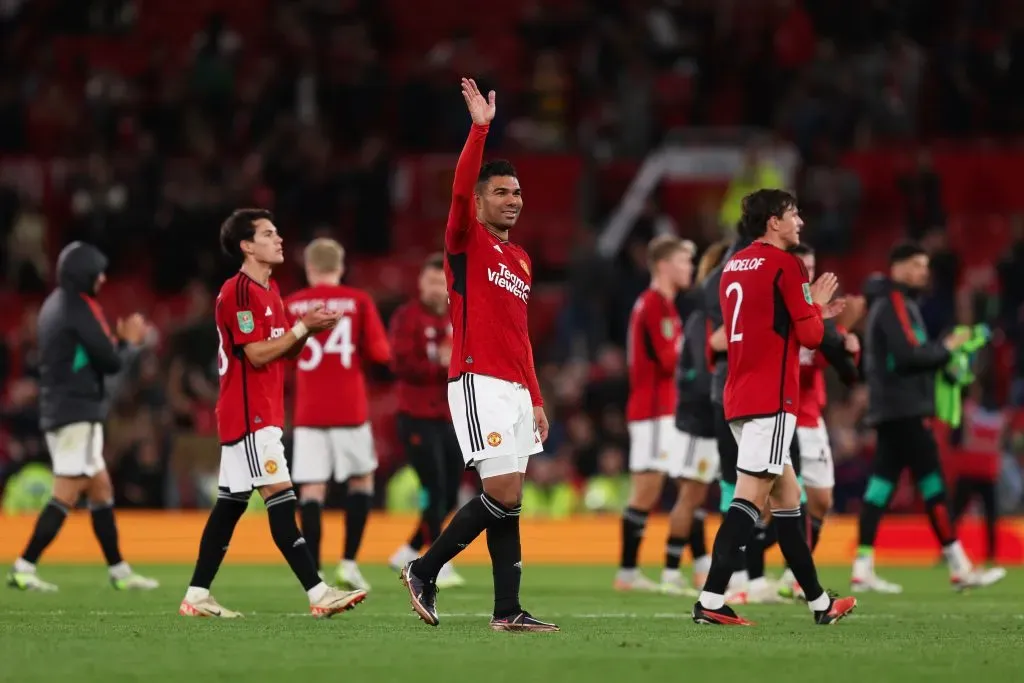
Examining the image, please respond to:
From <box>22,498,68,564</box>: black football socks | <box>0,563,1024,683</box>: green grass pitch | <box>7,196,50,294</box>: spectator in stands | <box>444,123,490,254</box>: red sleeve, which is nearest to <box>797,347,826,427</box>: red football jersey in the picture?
<box>0,563,1024,683</box>: green grass pitch

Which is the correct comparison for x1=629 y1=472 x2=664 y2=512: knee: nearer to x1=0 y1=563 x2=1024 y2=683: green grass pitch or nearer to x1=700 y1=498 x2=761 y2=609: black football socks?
x1=0 y1=563 x2=1024 y2=683: green grass pitch

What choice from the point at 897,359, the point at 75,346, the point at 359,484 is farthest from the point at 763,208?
the point at 75,346

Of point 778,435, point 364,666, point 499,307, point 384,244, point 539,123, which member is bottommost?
point 364,666

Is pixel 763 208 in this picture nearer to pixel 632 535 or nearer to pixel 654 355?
pixel 654 355

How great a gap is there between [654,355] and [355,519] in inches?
102

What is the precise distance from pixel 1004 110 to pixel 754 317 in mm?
15537

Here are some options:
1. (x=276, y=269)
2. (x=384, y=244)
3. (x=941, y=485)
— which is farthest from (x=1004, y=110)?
(x=941, y=485)

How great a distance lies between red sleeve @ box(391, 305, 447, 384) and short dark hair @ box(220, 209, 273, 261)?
3358mm

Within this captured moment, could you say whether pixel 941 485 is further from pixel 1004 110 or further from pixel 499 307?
pixel 1004 110

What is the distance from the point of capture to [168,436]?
2034cm

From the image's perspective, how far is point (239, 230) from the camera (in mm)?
9727

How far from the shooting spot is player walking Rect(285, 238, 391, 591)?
12.5 metres

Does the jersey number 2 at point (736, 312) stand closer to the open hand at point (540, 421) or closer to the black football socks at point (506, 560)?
the open hand at point (540, 421)

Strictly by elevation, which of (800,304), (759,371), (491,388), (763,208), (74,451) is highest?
(763,208)
